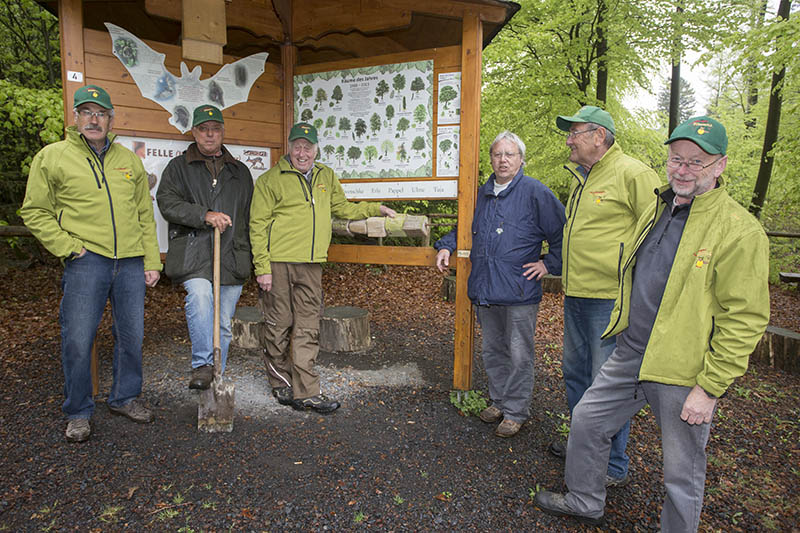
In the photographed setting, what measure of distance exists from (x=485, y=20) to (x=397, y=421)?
3.40 meters

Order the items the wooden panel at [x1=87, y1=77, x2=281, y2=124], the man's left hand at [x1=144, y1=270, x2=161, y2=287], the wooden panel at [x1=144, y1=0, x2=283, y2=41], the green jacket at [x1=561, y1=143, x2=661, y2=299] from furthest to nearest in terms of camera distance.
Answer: the wooden panel at [x1=144, y1=0, x2=283, y2=41], the wooden panel at [x1=87, y1=77, x2=281, y2=124], the man's left hand at [x1=144, y1=270, x2=161, y2=287], the green jacket at [x1=561, y1=143, x2=661, y2=299]

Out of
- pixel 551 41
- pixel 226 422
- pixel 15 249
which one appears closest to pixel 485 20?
pixel 226 422

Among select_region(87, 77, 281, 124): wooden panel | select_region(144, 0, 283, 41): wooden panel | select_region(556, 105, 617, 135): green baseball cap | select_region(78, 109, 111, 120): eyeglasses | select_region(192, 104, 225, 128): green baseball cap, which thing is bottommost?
select_region(556, 105, 617, 135): green baseball cap

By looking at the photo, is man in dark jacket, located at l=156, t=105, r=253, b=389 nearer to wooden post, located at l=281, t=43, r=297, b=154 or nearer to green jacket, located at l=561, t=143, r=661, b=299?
wooden post, located at l=281, t=43, r=297, b=154

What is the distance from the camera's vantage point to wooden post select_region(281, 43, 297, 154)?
4980 mm

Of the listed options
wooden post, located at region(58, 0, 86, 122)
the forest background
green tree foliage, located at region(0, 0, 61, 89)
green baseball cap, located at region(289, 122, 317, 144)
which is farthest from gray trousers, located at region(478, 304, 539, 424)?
green tree foliage, located at region(0, 0, 61, 89)

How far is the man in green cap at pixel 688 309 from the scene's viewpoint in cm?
197

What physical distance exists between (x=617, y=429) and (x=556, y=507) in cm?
59

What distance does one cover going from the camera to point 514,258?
140 inches

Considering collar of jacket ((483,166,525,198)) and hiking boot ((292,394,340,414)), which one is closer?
collar of jacket ((483,166,525,198))

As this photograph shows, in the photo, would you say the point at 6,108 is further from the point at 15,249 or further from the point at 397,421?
the point at 397,421

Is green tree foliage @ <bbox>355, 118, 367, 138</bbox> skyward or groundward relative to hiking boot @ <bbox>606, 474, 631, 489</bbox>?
skyward

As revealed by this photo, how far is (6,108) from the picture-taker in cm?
616

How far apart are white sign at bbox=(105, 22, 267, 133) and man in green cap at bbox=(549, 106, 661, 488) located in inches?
123
